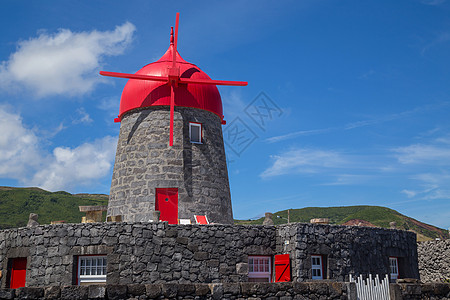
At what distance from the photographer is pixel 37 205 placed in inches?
2395

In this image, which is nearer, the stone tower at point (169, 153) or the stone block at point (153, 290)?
the stone block at point (153, 290)

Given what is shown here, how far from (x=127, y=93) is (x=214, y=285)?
12.5 m

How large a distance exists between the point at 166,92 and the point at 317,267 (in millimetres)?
9135

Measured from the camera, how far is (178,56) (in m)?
21.0

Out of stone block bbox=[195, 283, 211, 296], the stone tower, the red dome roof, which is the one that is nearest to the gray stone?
stone block bbox=[195, 283, 211, 296]

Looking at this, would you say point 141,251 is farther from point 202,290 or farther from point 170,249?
point 202,290

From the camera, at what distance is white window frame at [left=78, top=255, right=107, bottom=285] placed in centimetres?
1479

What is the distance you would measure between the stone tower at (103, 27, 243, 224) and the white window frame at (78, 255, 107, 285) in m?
3.21

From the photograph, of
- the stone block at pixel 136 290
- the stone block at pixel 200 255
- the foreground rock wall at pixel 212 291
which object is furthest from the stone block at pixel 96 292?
the stone block at pixel 200 255

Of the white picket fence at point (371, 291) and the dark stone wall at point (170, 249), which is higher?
the dark stone wall at point (170, 249)

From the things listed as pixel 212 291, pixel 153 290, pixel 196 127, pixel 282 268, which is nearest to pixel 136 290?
pixel 153 290

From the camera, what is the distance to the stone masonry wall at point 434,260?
2514cm

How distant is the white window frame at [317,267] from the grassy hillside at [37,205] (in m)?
41.6

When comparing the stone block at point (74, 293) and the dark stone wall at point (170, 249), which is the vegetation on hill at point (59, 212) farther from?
the stone block at point (74, 293)
